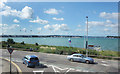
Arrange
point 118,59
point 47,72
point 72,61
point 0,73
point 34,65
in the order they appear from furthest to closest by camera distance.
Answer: point 118,59
point 72,61
point 34,65
point 47,72
point 0,73

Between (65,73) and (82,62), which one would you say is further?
(82,62)

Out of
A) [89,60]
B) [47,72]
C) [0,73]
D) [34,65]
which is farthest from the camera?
[89,60]

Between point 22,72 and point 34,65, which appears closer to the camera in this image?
point 22,72

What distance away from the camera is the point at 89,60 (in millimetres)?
18703

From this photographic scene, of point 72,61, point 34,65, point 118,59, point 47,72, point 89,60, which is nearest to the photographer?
point 47,72

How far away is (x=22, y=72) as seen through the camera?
13406 mm

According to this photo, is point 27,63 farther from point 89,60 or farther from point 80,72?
point 89,60

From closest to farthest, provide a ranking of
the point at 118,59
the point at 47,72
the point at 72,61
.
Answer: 1. the point at 47,72
2. the point at 72,61
3. the point at 118,59

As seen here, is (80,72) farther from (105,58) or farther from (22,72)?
(105,58)

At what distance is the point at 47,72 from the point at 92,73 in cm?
517

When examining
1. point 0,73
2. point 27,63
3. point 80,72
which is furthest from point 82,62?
point 0,73

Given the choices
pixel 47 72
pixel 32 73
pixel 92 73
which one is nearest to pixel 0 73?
pixel 32 73

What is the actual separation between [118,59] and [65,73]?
48.6 ft

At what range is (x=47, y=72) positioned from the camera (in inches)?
535
